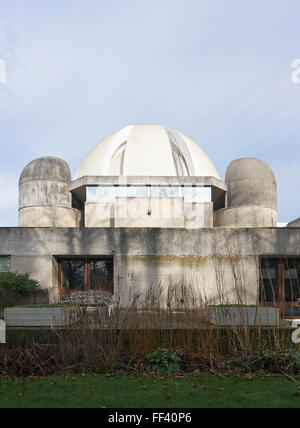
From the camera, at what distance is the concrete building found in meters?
13.2

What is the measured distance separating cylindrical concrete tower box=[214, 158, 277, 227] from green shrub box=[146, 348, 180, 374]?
62.3ft

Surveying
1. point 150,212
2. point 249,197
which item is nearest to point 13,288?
point 150,212

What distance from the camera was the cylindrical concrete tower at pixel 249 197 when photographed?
79.5ft

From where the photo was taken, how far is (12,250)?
1330 cm

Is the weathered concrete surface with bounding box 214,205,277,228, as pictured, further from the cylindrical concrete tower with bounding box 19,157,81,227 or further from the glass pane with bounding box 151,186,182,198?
the cylindrical concrete tower with bounding box 19,157,81,227

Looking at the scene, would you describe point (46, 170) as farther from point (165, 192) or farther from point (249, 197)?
point (249, 197)

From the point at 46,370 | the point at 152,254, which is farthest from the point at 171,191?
the point at 46,370

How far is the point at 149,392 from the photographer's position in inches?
192

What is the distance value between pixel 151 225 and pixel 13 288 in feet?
24.8

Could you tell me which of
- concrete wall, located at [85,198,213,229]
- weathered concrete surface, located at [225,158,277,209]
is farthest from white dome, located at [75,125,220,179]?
concrete wall, located at [85,198,213,229]

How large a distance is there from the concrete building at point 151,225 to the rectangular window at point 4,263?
3 centimetres

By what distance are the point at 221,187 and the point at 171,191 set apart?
10.7ft

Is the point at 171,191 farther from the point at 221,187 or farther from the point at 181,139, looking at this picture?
the point at 181,139
